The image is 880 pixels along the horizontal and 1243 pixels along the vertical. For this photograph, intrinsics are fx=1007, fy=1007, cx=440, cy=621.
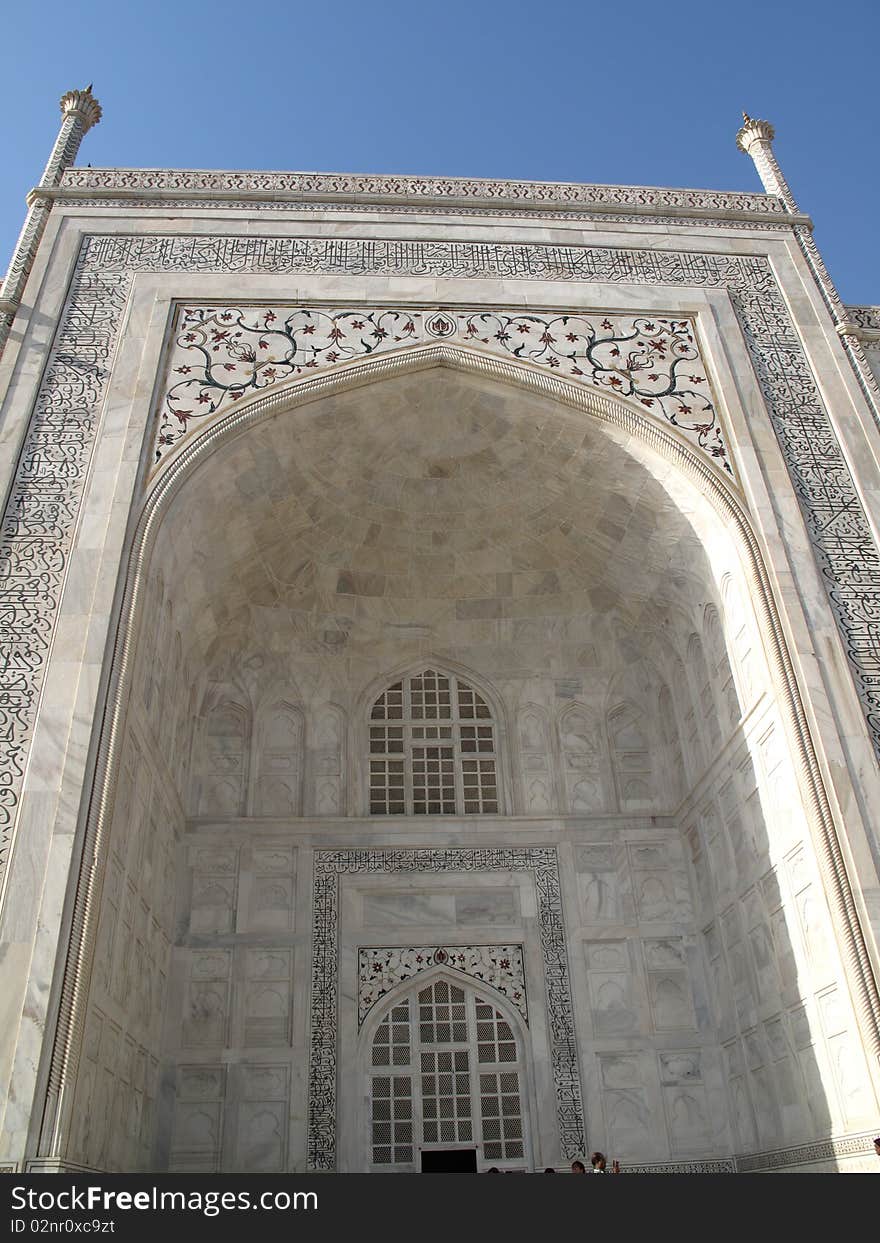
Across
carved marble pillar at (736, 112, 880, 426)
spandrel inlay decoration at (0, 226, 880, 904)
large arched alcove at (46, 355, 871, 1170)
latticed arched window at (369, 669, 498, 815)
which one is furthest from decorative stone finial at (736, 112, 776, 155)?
latticed arched window at (369, 669, 498, 815)

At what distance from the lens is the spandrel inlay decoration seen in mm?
6996

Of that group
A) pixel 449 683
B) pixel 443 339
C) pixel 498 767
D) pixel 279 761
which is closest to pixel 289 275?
pixel 443 339

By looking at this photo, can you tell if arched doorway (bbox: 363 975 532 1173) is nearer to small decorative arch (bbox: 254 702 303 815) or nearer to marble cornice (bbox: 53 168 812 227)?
small decorative arch (bbox: 254 702 303 815)

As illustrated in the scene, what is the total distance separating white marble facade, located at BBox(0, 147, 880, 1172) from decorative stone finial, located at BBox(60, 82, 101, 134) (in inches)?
43.4

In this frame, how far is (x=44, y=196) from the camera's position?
9398 mm

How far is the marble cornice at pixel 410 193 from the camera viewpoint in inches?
378

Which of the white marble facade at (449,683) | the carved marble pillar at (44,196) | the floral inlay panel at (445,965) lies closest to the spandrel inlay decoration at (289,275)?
the white marble facade at (449,683)

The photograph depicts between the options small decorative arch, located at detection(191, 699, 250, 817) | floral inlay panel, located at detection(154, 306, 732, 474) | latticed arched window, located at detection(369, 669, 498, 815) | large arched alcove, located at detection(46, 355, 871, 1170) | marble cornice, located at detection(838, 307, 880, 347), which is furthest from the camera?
latticed arched window, located at detection(369, 669, 498, 815)

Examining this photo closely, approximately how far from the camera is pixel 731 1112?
26.5ft

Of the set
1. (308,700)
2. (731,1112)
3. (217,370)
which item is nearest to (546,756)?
(308,700)

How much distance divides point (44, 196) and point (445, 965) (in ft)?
26.0

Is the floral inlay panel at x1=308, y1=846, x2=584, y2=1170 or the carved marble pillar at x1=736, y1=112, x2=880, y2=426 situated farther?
the carved marble pillar at x1=736, y1=112, x2=880, y2=426

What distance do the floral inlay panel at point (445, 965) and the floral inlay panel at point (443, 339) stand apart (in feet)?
15.2
